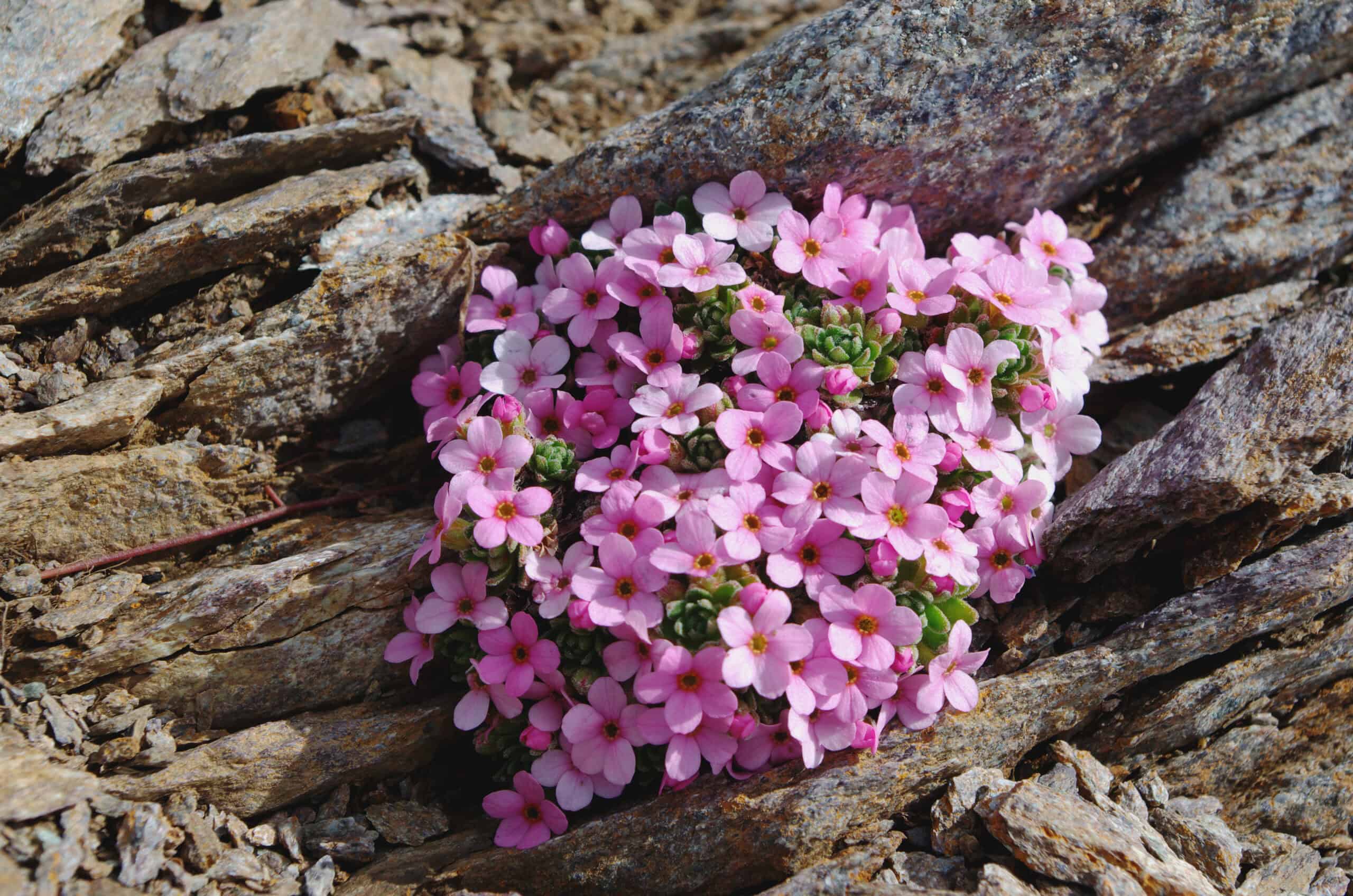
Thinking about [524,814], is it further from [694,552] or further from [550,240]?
[550,240]

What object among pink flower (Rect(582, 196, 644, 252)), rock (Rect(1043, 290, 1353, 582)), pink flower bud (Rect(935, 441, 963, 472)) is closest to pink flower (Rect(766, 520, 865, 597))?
pink flower bud (Rect(935, 441, 963, 472))

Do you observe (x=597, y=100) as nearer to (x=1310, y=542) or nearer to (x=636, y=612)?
(x=636, y=612)

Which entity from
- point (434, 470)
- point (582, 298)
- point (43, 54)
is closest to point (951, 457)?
point (582, 298)

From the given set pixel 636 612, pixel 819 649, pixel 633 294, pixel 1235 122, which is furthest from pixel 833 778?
pixel 1235 122

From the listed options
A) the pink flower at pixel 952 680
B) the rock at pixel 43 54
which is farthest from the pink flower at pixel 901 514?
the rock at pixel 43 54

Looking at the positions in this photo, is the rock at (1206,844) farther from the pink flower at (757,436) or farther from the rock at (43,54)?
the rock at (43,54)
